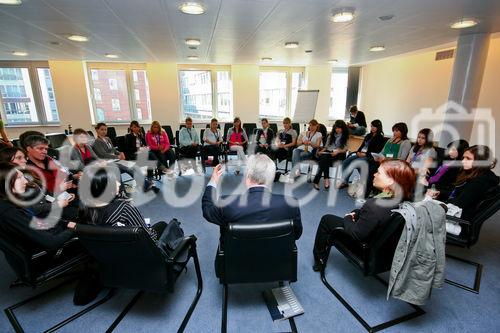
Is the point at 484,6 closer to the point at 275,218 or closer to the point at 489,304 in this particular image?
the point at 489,304

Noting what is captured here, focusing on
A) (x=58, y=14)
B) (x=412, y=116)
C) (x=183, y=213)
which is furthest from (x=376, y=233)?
(x=412, y=116)

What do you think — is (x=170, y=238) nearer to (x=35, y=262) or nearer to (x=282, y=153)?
(x=35, y=262)

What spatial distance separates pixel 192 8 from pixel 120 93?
19.9ft

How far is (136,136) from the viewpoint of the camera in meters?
4.86

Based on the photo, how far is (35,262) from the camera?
1.58 m

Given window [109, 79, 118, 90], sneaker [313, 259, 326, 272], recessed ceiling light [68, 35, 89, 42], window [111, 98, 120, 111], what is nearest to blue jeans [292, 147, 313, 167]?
sneaker [313, 259, 326, 272]

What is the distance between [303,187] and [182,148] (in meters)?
2.65

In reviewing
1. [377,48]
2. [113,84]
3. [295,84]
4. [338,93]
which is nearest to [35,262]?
[377,48]

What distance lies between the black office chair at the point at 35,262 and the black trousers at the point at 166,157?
314cm

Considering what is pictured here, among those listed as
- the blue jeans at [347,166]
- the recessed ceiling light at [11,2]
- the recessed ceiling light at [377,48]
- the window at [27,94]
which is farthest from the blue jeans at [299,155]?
the window at [27,94]

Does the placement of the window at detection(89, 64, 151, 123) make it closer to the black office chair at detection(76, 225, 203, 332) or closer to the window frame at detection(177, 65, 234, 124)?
the window frame at detection(177, 65, 234, 124)

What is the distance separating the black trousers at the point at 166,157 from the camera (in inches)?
191

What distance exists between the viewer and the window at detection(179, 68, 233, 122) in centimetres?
799

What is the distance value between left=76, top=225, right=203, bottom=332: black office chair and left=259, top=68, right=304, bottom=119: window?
739 cm
